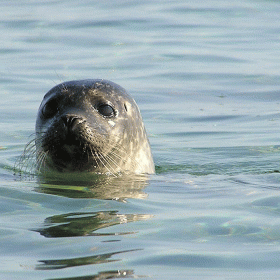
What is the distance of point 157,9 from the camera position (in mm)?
Result: 17578

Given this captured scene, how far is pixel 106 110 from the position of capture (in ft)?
19.4

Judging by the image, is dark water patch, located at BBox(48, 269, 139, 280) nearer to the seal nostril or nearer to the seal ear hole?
the seal nostril

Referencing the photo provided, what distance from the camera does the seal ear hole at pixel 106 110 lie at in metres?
5.88

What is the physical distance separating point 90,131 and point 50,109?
1.66 feet

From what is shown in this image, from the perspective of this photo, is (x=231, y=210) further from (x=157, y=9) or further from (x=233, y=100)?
(x=157, y=9)

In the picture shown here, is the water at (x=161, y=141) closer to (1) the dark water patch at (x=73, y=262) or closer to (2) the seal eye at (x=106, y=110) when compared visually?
(1) the dark water patch at (x=73, y=262)

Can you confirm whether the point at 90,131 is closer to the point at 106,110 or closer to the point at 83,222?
the point at 106,110

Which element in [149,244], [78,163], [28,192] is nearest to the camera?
[149,244]

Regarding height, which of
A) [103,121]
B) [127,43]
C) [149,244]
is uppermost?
[127,43]

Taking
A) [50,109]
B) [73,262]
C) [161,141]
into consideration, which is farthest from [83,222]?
[161,141]

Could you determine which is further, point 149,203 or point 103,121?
point 103,121

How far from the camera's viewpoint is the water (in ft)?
11.5

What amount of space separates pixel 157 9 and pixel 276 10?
2784mm

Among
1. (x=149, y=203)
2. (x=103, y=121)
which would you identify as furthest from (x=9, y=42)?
(x=149, y=203)
